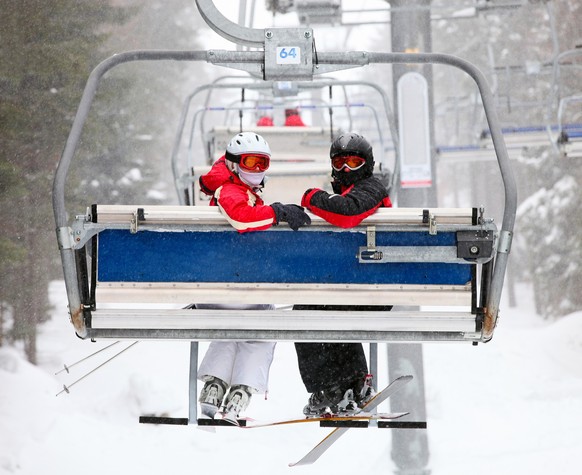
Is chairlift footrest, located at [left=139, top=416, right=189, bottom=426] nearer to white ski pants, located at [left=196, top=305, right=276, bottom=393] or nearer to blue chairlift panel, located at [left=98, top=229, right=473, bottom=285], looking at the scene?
white ski pants, located at [left=196, top=305, right=276, bottom=393]

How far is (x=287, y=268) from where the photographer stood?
13.3 feet

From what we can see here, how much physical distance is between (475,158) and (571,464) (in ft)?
12.8

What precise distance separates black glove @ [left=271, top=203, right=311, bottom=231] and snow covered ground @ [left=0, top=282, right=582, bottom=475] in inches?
281

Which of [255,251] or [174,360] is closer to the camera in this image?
[255,251]

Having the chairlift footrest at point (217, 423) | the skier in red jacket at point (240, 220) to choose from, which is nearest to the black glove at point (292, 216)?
the skier in red jacket at point (240, 220)

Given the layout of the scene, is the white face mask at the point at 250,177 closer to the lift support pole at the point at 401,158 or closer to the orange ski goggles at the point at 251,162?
the orange ski goggles at the point at 251,162

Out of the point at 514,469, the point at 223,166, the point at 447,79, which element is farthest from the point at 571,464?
the point at 447,79

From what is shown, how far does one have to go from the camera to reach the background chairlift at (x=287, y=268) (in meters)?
3.85

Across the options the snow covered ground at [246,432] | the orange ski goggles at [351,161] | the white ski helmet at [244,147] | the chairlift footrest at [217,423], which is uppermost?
the white ski helmet at [244,147]

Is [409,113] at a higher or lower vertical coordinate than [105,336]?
higher

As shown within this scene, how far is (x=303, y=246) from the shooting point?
159 inches

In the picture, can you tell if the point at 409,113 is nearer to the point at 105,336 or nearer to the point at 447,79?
the point at 105,336

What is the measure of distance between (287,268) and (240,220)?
335mm

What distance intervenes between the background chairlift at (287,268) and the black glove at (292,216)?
8 centimetres
